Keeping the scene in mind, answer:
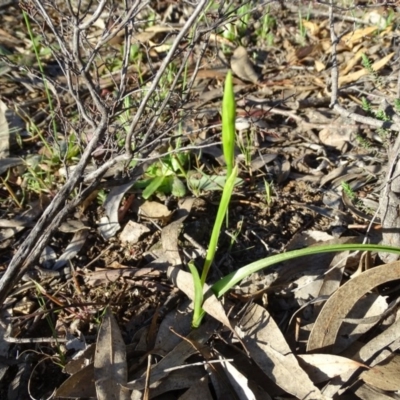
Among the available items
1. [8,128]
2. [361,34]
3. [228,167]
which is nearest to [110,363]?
[228,167]

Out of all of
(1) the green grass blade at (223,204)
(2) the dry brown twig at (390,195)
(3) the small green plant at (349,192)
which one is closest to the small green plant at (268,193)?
(3) the small green plant at (349,192)

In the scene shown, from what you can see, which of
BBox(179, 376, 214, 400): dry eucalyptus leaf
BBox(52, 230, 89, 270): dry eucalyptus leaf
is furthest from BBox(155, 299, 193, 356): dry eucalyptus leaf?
BBox(52, 230, 89, 270): dry eucalyptus leaf

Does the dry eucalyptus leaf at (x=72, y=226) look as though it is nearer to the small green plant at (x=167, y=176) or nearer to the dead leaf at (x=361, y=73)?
the small green plant at (x=167, y=176)

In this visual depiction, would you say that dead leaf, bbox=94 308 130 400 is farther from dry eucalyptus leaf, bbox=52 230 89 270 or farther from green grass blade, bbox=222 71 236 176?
green grass blade, bbox=222 71 236 176

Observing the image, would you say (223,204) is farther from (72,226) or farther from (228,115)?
(72,226)

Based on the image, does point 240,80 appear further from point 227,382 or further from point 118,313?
point 227,382

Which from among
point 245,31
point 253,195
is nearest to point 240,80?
point 245,31
